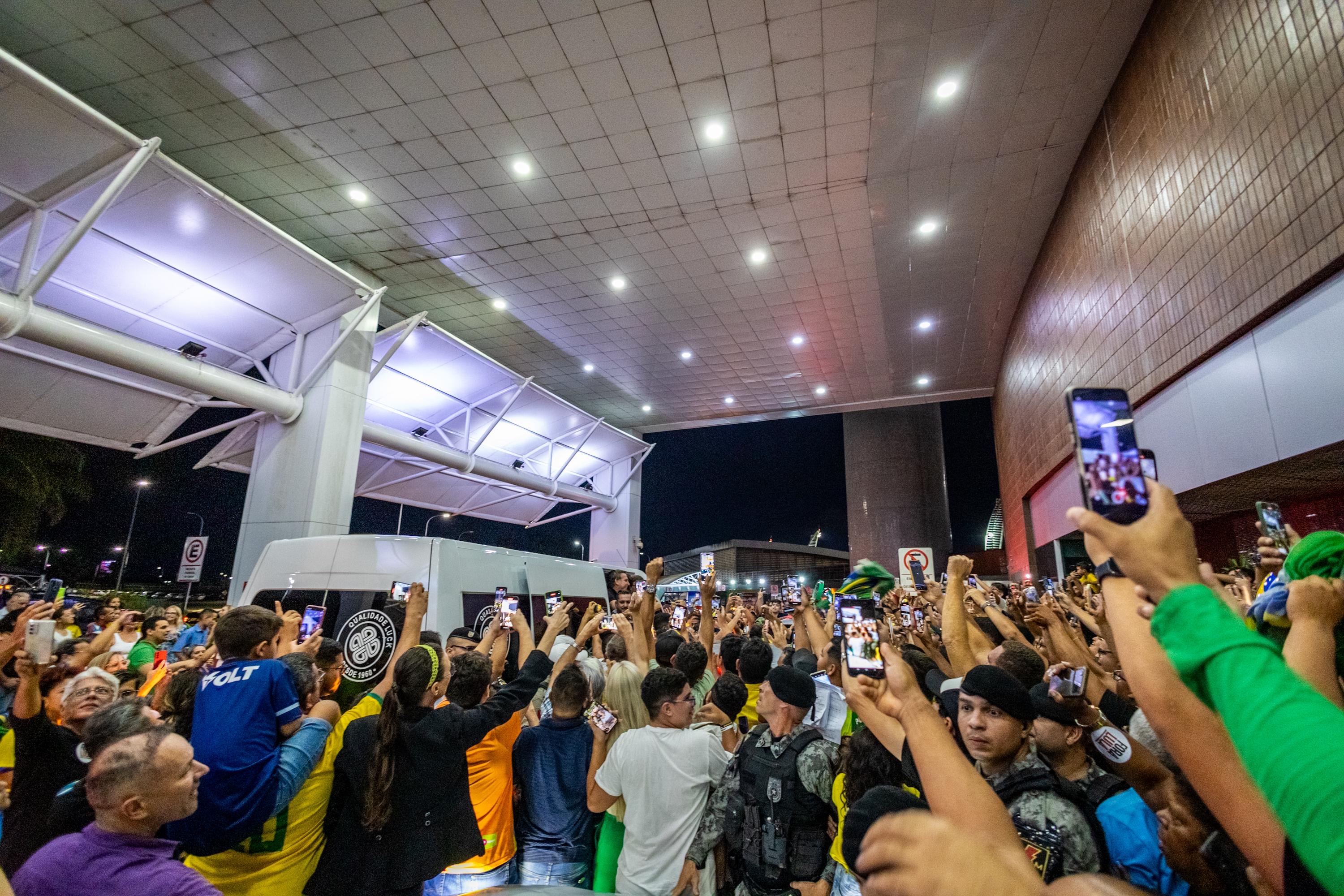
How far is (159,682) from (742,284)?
1157cm

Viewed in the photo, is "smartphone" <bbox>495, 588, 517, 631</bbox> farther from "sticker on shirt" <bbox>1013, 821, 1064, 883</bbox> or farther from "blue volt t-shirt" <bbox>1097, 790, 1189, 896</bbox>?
"blue volt t-shirt" <bbox>1097, 790, 1189, 896</bbox>

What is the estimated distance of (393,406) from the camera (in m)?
16.8

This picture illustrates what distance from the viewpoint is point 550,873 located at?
10.8 feet

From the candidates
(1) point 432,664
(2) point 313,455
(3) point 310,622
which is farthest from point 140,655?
(2) point 313,455

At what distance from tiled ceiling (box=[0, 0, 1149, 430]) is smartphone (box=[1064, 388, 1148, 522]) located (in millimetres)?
7815

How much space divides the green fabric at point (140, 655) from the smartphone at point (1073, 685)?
7353mm

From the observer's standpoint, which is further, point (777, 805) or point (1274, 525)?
point (777, 805)

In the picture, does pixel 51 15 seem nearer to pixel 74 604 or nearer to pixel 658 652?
pixel 74 604

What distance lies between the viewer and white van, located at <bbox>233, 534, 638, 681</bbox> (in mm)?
7438

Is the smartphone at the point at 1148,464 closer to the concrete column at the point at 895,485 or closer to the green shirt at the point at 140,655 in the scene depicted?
the green shirt at the point at 140,655

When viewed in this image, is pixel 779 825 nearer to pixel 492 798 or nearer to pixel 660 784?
pixel 660 784

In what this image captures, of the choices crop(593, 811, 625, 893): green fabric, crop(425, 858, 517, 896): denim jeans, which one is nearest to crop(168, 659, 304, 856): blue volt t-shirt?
crop(425, 858, 517, 896): denim jeans

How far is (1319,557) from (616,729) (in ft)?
9.79

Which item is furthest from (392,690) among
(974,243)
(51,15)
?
(974,243)
